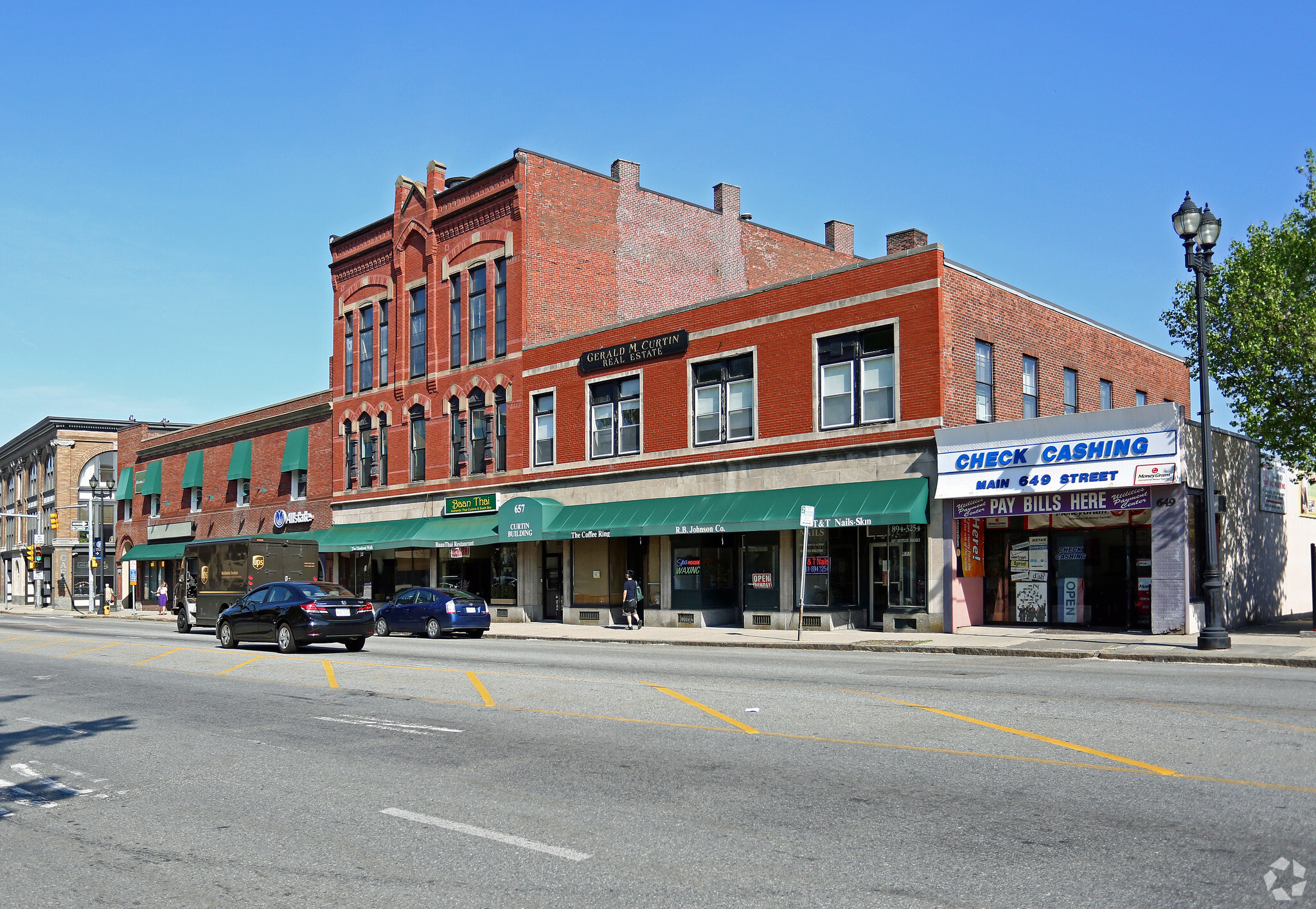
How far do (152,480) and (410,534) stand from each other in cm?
3124

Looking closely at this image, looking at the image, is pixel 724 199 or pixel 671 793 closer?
pixel 671 793

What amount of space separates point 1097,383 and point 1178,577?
1124cm

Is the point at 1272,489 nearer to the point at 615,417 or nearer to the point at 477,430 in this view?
the point at 615,417

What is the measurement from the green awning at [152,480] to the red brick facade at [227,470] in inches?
14.1

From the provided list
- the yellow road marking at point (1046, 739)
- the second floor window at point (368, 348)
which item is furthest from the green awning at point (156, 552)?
the yellow road marking at point (1046, 739)

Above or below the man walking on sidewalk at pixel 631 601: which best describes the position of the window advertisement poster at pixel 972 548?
above

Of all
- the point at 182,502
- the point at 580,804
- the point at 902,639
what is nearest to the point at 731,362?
the point at 902,639

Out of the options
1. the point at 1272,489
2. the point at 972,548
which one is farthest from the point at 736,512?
the point at 1272,489

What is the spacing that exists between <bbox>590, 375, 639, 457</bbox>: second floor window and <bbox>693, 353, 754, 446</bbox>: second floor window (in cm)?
279

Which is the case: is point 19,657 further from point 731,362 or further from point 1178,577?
point 1178,577

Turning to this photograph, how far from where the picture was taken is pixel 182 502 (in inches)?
2485

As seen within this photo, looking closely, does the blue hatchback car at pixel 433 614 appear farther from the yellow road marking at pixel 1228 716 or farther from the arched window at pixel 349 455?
the yellow road marking at pixel 1228 716

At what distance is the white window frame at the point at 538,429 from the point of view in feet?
124

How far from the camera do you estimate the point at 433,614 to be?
31.2 meters
